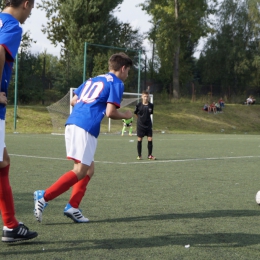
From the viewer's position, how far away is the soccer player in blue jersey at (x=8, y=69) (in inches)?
167

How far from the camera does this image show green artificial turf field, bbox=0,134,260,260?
4609mm

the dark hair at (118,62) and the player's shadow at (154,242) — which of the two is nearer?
the player's shadow at (154,242)

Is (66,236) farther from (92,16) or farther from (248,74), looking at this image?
(248,74)

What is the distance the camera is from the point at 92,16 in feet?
138

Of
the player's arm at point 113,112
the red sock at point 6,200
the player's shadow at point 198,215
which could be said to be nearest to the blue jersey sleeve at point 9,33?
the red sock at point 6,200

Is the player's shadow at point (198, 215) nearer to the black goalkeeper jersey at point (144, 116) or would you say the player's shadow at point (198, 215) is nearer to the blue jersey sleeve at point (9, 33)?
the blue jersey sleeve at point (9, 33)

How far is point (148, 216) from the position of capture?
20.1 ft

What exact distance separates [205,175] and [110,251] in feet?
19.5

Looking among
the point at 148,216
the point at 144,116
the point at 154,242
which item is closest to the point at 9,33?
the point at 154,242

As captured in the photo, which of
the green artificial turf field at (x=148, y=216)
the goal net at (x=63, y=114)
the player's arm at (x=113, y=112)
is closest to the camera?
the green artificial turf field at (x=148, y=216)

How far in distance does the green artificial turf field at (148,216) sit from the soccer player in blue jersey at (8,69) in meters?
0.14

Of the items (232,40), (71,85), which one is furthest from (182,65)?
(71,85)

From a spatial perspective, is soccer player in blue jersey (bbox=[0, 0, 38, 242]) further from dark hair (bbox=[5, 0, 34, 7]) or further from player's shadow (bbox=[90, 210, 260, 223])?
player's shadow (bbox=[90, 210, 260, 223])

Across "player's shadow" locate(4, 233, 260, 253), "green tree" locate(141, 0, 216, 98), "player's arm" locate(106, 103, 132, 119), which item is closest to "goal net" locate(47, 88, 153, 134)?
"green tree" locate(141, 0, 216, 98)
